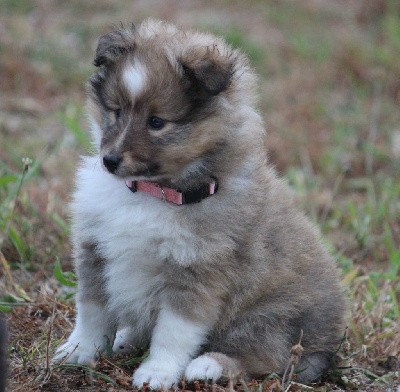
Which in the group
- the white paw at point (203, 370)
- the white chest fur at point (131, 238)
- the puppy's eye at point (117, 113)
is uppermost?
the puppy's eye at point (117, 113)

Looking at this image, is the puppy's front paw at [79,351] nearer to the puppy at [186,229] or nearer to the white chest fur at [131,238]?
the puppy at [186,229]

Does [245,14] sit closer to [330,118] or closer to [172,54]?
[330,118]

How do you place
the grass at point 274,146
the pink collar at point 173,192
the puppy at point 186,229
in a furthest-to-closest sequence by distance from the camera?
the grass at point 274,146 → the pink collar at point 173,192 → the puppy at point 186,229

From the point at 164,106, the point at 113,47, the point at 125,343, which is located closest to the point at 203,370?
the point at 125,343

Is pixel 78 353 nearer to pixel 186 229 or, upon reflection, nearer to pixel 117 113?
pixel 186 229

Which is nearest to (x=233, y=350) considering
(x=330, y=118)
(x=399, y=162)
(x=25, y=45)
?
(x=399, y=162)

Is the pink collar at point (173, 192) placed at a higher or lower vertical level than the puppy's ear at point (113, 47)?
lower

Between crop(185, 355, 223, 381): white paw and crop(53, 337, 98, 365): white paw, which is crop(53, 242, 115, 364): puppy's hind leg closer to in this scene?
crop(53, 337, 98, 365): white paw

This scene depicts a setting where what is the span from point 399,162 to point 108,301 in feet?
14.9

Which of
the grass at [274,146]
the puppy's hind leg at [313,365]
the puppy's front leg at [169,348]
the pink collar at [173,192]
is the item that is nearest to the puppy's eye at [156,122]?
the pink collar at [173,192]

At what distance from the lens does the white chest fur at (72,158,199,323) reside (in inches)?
155

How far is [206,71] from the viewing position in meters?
3.87

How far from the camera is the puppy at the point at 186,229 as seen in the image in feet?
12.7

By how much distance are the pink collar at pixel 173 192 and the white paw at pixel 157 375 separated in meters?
0.71
